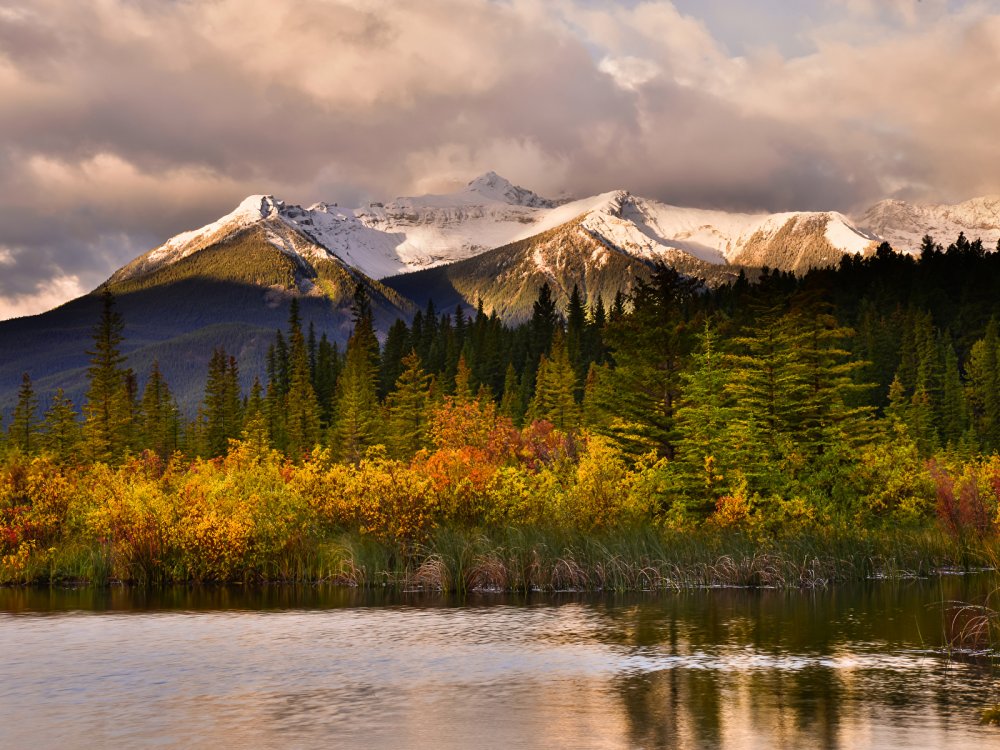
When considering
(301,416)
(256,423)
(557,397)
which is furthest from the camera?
(301,416)

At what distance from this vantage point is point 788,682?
2109 cm

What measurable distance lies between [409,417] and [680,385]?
5290 cm

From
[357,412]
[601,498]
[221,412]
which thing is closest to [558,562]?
[601,498]

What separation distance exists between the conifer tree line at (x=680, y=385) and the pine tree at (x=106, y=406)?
0.86ft

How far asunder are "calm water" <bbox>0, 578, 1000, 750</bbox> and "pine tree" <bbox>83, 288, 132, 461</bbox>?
216ft

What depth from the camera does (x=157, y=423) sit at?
12500 cm

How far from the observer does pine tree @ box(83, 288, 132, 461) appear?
9712 cm

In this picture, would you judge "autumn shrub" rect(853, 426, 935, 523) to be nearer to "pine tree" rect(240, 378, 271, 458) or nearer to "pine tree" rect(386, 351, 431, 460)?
"pine tree" rect(386, 351, 431, 460)

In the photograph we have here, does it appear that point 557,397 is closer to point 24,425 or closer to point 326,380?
point 326,380

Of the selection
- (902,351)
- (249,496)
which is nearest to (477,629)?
(249,496)

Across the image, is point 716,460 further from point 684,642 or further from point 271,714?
point 271,714

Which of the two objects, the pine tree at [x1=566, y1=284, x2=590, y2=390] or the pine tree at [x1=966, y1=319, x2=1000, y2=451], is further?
the pine tree at [x1=566, y1=284, x2=590, y2=390]

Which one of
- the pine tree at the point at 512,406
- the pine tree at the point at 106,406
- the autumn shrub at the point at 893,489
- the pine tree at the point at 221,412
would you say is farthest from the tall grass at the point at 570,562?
the pine tree at the point at 221,412

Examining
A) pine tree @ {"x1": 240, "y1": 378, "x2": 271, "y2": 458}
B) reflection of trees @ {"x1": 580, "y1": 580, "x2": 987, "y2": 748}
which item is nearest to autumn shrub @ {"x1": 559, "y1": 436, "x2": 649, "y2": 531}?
reflection of trees @ {"x1": 580, "y1": 580, "x2": 987, "y2": 748}
